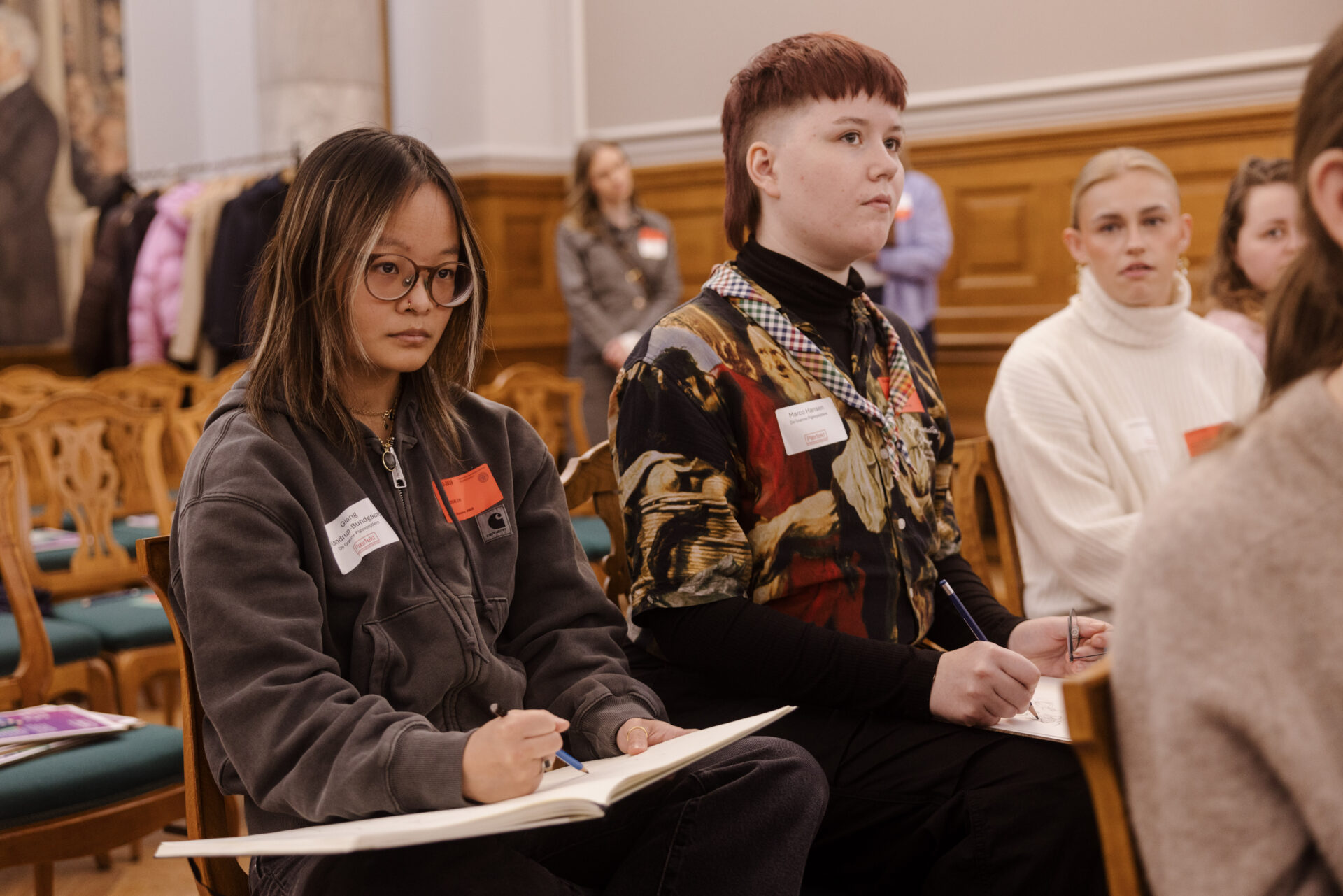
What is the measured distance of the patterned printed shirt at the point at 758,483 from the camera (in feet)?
4.67

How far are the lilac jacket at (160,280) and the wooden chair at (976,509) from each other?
15.5 feet

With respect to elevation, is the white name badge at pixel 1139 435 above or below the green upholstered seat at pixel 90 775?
above

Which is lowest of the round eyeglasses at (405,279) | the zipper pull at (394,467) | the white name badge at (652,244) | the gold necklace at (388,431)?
the zipper pull at (394,467)

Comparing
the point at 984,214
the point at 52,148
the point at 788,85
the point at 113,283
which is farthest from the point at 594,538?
the point at 52,148

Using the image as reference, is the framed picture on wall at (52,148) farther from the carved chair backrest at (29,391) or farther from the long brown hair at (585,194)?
the long brown hair at (585,194)

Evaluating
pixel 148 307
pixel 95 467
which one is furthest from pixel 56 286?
pixel 95 467

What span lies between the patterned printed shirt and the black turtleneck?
0.03 meters

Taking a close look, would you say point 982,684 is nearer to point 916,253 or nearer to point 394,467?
point 394,467

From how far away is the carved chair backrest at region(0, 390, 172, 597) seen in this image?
289 centimetres

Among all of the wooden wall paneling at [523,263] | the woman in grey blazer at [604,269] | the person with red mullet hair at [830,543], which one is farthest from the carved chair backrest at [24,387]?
the person with red mullet hair at [830,543]

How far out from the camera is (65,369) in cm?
661

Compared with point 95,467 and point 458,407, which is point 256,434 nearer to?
point 458,407

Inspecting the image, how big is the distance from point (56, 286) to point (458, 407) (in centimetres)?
605

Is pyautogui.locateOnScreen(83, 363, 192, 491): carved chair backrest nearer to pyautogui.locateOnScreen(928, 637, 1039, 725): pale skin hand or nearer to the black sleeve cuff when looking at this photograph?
the black sleeve cuff
